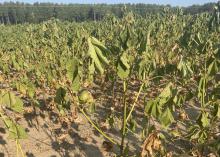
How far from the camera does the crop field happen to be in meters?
2.20

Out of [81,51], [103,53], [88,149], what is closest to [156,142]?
[103,53]

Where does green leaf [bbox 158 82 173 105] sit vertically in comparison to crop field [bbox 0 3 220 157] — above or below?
above

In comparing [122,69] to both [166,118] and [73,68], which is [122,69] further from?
[166,118]

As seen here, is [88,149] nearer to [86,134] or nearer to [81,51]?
[86,134]

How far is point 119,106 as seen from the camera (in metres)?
6.29

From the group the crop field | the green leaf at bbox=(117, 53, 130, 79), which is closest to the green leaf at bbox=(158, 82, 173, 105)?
the crop field

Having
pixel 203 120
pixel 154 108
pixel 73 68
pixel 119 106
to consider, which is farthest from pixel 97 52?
pixel 119 106

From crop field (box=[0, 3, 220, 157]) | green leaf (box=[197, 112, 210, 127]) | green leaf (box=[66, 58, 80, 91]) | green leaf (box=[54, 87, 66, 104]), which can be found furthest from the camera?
green leaf (box=[197, 112, 210, 127])

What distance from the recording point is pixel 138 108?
620 centimetres

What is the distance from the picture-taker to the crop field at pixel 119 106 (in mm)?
2201

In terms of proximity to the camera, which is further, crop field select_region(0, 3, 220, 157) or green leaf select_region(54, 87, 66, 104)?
green leaf select_region(54, 87, 66, 104)

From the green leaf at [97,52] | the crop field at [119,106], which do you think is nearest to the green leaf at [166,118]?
the crop field at [119,106]

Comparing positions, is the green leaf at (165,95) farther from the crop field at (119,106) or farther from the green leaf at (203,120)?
the green leaf at (203,120)

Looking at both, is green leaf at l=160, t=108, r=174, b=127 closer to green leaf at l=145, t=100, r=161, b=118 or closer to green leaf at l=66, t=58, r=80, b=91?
green leaf at l=145, t=100, r=161, b=118
